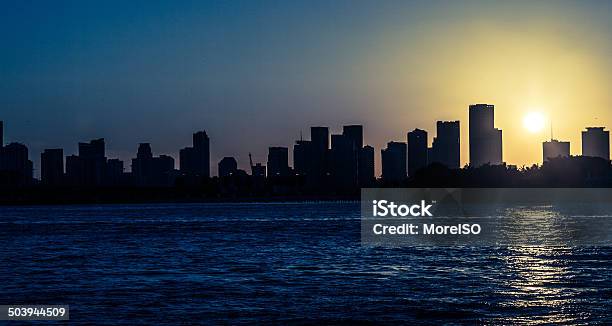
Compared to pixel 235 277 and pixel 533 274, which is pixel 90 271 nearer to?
pixel 235 277

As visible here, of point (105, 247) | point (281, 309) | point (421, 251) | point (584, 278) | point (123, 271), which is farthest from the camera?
point (105, 247)

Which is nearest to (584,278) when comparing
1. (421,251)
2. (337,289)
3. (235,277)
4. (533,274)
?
(533,274)

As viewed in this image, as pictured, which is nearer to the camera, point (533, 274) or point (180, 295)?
point (180, 295)

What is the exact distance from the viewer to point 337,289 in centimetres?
4116

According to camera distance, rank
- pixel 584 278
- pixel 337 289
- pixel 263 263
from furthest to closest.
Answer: pixel 263 263 → pixel 584 278 → pixel 337 289

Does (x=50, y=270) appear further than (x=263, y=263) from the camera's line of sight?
No

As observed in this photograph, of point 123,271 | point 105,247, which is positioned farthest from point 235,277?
point 105,247

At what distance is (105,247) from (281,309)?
147 ft

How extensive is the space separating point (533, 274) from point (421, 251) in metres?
19.2

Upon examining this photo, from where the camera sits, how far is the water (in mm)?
33500

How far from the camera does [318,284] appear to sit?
43406mm

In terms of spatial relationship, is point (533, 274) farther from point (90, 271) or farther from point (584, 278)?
point (90, 271)

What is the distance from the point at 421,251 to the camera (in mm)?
67125

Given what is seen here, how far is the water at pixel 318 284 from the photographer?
33.5 meters
